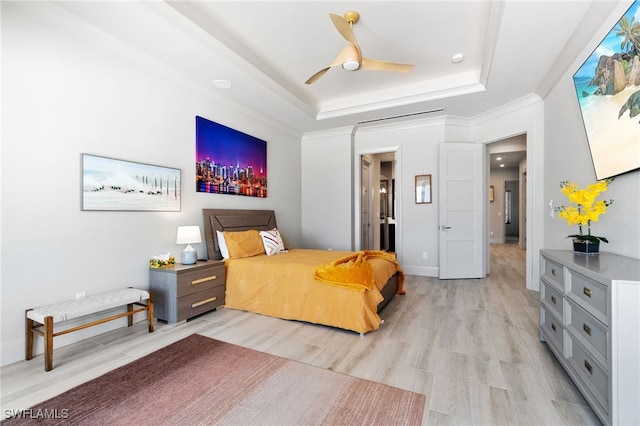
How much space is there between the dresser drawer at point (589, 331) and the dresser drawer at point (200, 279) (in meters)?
3.21

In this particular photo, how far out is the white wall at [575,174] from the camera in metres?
2.07

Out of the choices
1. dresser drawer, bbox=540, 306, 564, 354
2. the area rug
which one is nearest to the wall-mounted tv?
dresser drawer, bbox=540, 306, 564, 354

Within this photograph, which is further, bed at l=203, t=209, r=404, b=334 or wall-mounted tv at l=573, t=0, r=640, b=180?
bed at l=203, t=209, r=404, b=334

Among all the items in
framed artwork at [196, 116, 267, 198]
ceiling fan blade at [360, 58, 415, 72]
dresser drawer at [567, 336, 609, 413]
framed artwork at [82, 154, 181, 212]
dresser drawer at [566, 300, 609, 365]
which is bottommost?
dresser drawer at [567, 336, 609, 413]

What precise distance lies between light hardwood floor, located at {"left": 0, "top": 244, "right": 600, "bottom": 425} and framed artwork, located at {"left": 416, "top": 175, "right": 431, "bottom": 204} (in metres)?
2.05

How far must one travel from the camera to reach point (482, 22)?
282 cm

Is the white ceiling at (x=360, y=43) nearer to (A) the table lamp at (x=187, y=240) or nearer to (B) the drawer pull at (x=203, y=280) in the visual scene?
(A) the table lamp at (x=187, y=240)

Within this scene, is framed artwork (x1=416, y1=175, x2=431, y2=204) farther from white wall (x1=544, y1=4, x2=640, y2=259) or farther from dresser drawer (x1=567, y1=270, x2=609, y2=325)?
dresser drawer (x1=567, y1=270, x2=609, y2=325)

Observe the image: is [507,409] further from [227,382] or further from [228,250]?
[228,250]

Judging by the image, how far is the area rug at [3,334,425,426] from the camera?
1.61 meters

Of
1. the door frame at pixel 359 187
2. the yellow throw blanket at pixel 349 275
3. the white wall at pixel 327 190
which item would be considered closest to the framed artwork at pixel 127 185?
the yellow throw blanket at pixel 349 275

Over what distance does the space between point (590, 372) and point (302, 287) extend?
7.32 ft

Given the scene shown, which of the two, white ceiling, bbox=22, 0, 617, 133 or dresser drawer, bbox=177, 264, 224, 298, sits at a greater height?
white ceiling, bbox=22, 0, 617, 133

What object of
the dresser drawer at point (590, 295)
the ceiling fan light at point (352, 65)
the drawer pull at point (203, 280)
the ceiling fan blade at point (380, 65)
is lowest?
the drawer pull at point (203, 280)
